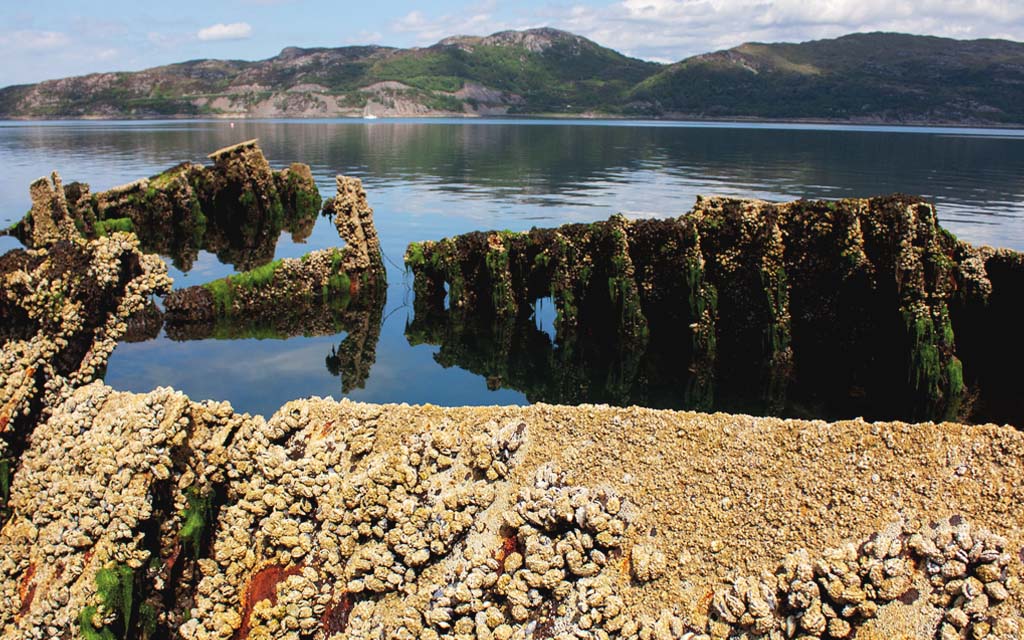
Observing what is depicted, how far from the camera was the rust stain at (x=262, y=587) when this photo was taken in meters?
10.0

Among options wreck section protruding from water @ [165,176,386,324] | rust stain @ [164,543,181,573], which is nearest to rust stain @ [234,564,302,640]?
rust stain @ [164,543,181,573]

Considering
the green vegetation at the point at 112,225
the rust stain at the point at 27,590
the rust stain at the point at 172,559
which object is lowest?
the rust stain at the point at 27,590

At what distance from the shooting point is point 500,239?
26.7m

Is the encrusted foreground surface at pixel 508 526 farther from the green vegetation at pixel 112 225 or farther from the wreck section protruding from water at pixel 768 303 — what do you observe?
the green vegetation at pixel 112 225

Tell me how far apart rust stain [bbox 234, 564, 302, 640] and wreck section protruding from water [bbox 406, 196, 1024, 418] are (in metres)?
11.8

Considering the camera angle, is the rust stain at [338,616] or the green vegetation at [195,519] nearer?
the rust stain at [338,616]

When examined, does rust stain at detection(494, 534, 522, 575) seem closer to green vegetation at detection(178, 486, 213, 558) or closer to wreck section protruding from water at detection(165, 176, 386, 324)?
green vegetation at detection(178, 486, 213, 558)

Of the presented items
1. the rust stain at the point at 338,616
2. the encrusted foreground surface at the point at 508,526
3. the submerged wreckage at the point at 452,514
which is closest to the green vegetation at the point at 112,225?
the submerged wreckage at the point at 452,514

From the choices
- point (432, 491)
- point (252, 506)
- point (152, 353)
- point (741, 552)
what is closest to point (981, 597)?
point (741, 552)

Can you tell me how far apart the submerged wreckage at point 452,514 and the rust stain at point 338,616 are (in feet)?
0.11

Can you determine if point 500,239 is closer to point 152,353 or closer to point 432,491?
point 152,353

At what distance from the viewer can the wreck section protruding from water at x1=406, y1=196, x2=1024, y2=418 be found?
20047 millimetres

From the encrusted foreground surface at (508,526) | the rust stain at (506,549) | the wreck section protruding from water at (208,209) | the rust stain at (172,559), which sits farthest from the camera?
the wreck section protruding from water at (208,209)

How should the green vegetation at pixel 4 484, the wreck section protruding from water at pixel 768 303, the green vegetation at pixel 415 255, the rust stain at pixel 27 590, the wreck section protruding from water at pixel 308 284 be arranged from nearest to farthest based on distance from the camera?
the rust stain at pixel 27 590 < the green vegetation at pixel 4 484 < the wreck section protruding from water at pixel 768 303 < the wreck section protruding from water at pixel 308 284 < the green vegetation at pixel 415 255
